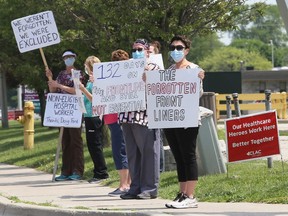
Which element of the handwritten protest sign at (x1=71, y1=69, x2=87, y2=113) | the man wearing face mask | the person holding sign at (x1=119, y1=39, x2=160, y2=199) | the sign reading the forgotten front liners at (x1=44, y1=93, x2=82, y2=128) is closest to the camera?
the person holding sign at (x1=119, y1=39, x2=160, y2=199)

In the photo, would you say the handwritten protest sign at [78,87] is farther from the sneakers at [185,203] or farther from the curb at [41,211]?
the sneakers at [185,203]

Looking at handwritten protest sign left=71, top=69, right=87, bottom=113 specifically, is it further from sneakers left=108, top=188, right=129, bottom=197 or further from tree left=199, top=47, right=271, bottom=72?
tree left=199, top=47, right=271, bottom=72

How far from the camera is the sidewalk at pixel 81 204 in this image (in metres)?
9.79

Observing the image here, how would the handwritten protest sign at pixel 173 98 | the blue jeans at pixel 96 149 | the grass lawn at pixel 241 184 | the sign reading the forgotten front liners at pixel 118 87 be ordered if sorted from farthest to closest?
the blue jeans at pixel 96 149
the sign reading the forgotten front liners at pixel 118 87
the grass lawn at pixel 241 184
the handwritten protest sign at pixel 173 98

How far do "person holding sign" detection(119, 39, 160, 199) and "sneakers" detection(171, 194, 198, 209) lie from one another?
1289 mm

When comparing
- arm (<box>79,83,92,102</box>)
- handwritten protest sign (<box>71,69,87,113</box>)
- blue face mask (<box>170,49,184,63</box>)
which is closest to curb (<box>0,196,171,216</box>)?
blue face mask (<box>170,49,184,63</box>)

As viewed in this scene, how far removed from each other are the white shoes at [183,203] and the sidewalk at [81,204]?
8 centimetres

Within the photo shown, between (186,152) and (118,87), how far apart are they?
1.78 metres

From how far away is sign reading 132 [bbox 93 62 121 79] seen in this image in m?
11.8

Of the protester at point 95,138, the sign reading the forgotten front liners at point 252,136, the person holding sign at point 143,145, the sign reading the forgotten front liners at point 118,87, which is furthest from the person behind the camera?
the protester at point 95,138

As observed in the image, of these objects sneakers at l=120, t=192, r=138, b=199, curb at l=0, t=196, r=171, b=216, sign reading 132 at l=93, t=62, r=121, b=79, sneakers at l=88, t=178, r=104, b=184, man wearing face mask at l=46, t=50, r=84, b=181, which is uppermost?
sign reading 132 at l=93, t=62, r=121, b=79

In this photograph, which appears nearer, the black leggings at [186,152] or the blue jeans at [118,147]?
the black leggings at [186,152]

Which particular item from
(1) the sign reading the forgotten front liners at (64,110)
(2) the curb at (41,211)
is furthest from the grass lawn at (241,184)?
(2) the curb at (41,211)

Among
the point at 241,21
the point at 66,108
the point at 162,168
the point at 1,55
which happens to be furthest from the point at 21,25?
the point at 1,55
